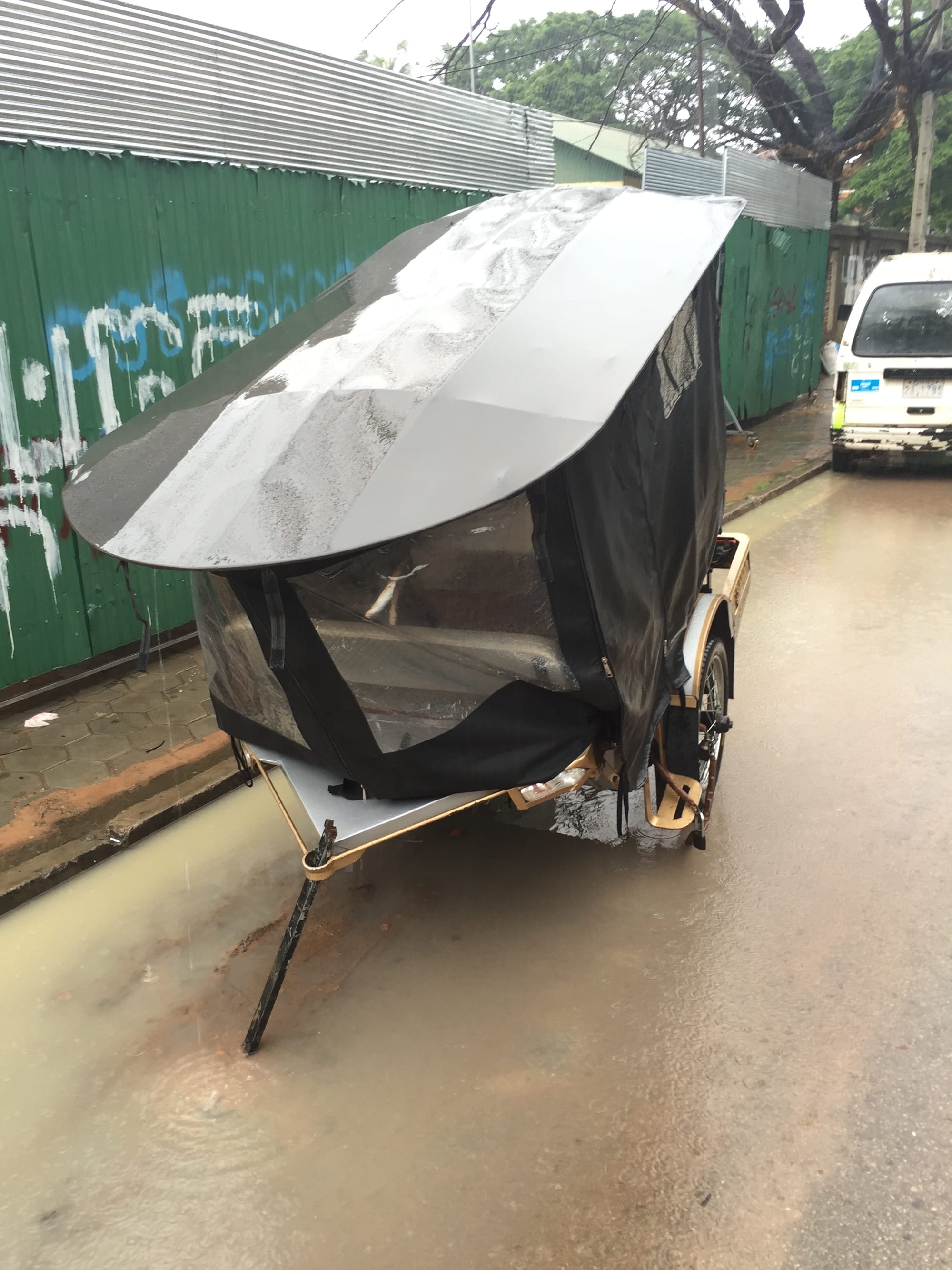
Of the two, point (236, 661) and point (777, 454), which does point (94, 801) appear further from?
point (777, 454)

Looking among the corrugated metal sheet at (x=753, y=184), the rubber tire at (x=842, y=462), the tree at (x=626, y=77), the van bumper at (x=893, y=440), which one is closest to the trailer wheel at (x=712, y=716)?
the van bumper at (x=893, y=440)

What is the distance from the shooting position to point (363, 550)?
235cm

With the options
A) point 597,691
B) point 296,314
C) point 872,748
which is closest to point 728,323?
point 872,748

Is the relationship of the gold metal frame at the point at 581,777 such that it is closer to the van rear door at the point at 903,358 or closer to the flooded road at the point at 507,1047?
the flooded road at the point at 507,1047

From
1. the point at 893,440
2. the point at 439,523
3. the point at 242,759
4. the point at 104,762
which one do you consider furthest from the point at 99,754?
the point at 893,440

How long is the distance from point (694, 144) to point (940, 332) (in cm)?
2032

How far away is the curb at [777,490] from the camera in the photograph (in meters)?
10.1

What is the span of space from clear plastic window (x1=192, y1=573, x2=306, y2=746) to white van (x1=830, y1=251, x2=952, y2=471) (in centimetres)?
938

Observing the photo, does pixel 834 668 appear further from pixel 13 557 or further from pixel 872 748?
pixel 13 557

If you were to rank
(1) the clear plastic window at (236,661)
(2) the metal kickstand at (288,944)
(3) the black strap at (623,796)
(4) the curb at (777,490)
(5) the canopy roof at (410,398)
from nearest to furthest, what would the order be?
(5) the canopy roof at (410,398) < (2) the metal kickstand at (288,944) < (1) the clear plastic window at (236,661) < (3) the black strap at (623,796) < (4) the curb at (777,490)

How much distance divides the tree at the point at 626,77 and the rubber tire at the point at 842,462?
15.7 m

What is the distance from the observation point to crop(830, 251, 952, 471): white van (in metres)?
10.4

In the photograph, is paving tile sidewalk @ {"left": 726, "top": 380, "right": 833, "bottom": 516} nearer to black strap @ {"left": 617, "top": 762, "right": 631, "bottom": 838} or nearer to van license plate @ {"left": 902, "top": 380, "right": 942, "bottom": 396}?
van license plate @ {"left": 902, "top": 380, "right": 942, "bottom": 396}

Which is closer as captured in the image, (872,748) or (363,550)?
(363,550)
